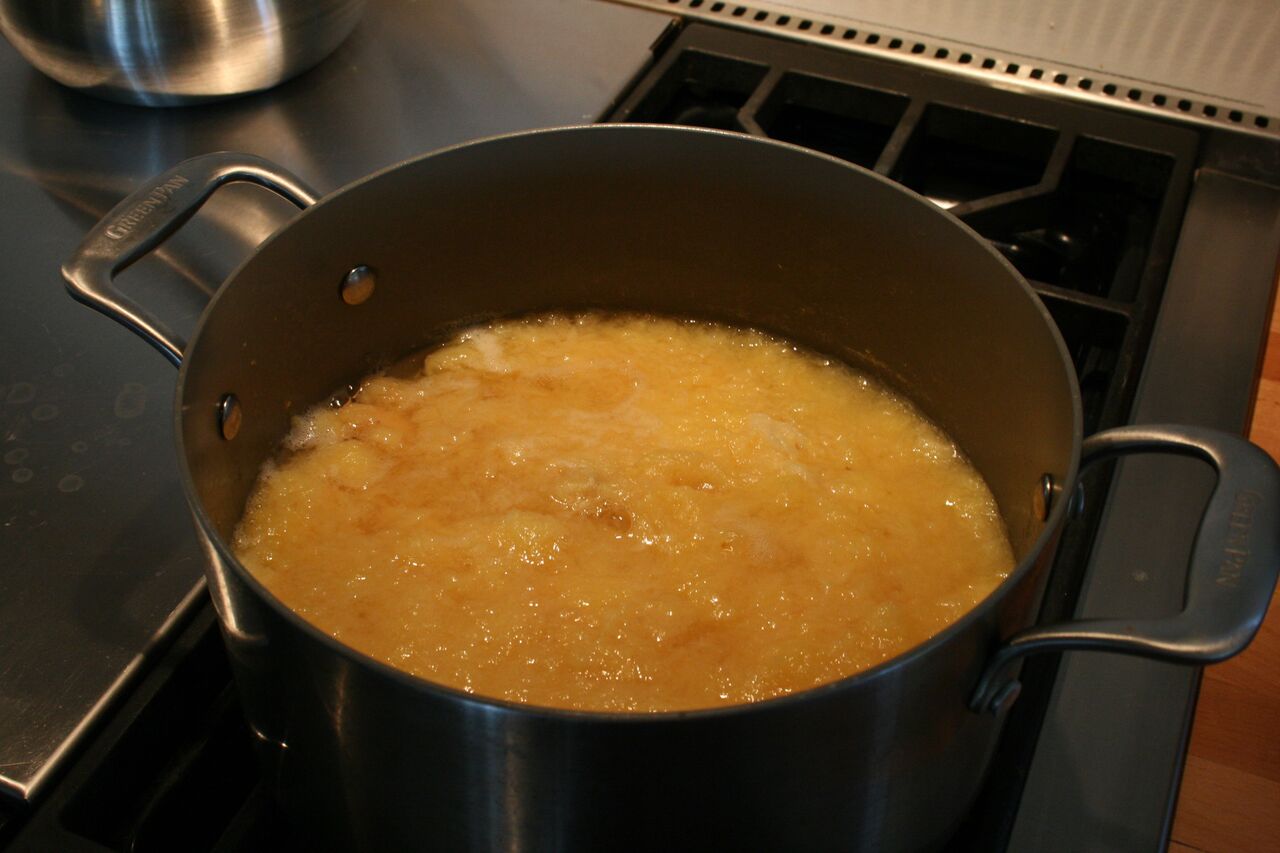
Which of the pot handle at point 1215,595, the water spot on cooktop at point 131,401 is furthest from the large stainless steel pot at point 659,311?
the water spot on cooktop at point 131,401

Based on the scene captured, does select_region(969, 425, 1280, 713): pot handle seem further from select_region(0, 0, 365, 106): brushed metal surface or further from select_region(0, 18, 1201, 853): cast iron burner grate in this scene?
select_region(0, 0, 365, 106): brushed metal surface

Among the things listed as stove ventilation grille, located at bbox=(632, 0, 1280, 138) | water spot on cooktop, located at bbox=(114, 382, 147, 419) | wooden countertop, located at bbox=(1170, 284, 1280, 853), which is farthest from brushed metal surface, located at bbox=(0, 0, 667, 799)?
wooden countertop, located at bbox=(1170, 284, 1280, 853)

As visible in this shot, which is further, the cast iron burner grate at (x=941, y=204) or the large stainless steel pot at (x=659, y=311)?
the cast iron burner grate at (x=941, y=204)

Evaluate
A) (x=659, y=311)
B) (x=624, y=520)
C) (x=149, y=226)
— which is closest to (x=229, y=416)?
(x=149, y=226)

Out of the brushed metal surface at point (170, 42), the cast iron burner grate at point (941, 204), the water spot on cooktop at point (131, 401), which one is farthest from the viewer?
the brushed metal surface at point (170, 42)

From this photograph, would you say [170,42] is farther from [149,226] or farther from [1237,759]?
[1237,759]

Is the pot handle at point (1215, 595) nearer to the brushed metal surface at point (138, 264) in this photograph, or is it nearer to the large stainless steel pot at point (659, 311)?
the large stainless steel pot at point (659, 311)

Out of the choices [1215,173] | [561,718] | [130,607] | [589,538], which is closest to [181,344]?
[130,607]
